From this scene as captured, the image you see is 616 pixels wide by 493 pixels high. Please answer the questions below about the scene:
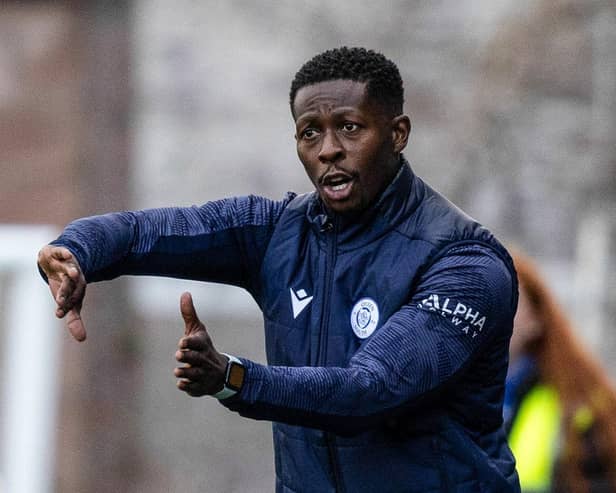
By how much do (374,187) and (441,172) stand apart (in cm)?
665

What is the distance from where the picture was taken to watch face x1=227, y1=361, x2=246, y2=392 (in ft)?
9.95

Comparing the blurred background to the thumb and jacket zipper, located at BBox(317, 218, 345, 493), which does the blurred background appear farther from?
the thumb

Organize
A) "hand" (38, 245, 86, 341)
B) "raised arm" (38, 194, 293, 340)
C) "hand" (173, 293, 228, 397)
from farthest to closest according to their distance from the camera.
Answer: "raised arm" (38, 194, 293, 340), "hand" (38, 245, 86, 341), "hand" (173, 293, 228, 397)

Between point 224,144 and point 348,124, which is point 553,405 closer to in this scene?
point 348,124

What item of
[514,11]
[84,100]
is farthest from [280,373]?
[514,11]

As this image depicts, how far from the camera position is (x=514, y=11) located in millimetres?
10078

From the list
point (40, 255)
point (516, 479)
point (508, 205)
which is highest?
point (508, 205)

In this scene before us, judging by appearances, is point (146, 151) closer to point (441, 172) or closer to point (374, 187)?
point (441, 172)

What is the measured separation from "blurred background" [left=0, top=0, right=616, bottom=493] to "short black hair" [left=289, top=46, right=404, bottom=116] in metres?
5.72

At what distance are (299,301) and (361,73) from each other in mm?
576

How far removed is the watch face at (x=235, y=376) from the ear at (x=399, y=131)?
31.4 inches

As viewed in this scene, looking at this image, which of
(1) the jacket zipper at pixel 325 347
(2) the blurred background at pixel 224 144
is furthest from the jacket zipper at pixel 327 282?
(2) the blurred background at pixel 224 144

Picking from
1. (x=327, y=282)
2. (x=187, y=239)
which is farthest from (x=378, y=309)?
(x=187, y=239)

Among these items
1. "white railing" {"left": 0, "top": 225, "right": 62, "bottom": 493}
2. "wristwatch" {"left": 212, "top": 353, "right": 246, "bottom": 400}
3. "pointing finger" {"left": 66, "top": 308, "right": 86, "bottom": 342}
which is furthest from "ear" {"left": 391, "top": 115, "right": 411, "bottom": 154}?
"white railing" {"left": 0, "top": 225, "right": 62, "bottom": 493}
